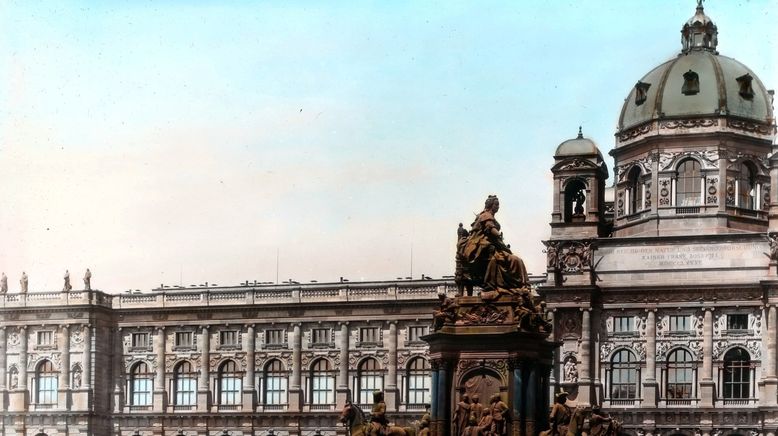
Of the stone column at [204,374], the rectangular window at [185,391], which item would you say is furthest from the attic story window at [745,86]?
the rectangular window at [185,391]

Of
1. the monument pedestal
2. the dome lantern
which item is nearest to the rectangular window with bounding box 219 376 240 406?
the dome lantern

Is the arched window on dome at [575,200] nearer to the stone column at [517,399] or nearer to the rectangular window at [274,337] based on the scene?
the rectangular window at [274,337]

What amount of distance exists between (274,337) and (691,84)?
98.8 ft

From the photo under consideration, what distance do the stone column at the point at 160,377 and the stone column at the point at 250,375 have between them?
552 centimetres

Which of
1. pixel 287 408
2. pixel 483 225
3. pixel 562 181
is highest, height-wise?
pixel 562 181

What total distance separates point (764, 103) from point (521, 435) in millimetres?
62988

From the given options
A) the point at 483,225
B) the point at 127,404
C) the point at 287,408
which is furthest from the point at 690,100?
the point at 483,225

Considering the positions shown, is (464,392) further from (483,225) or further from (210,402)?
(210,402)

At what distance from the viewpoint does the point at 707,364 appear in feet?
288

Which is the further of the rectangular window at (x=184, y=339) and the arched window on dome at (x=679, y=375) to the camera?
the rectangular window at (x=184, y=339)

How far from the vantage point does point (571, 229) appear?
92375mm

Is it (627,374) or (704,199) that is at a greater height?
(704,199)

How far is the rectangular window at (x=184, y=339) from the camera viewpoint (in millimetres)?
101938

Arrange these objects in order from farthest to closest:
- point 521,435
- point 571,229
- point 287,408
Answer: point 287,408 < point 571,229 < point 521,435
